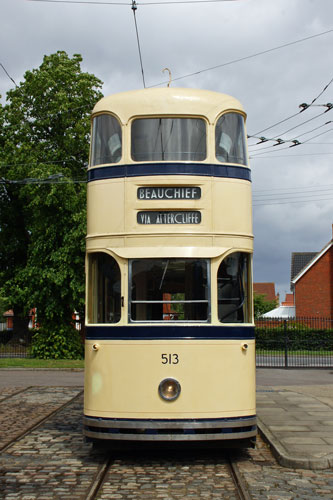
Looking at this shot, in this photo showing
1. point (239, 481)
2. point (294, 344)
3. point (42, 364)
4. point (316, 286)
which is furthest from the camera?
point (316, 286)

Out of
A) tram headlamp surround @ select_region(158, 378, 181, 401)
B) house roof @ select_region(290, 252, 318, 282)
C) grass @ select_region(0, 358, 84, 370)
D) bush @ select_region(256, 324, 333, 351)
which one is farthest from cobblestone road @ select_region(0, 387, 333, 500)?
house roof @ select_region(290, 252, 318, 282)

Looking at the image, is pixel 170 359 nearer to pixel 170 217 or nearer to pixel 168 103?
pixel 170 217

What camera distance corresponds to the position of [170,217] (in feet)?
27.4

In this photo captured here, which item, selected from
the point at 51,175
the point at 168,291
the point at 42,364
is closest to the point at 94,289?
the point at 168,291

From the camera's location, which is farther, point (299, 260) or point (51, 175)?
point (299, 260)

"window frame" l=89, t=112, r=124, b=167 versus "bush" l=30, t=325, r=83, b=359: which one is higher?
"window frame" l=89, t=112, r=124, b=167

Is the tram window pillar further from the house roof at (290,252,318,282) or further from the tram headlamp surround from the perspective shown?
the house roof at (290,252,318,282)

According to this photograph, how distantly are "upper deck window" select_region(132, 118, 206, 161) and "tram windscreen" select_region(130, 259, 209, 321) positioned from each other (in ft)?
4.36

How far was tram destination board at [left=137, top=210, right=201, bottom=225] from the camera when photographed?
8.35m

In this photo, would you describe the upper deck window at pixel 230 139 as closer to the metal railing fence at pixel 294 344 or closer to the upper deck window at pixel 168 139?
the upper deck window at pixel 168 139

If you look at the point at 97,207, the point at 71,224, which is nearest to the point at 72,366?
the point at 71,224

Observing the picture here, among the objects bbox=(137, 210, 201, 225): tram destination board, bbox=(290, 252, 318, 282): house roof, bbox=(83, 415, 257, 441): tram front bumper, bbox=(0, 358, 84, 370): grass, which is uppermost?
bbox=(290, 252, 318, 282): house roof

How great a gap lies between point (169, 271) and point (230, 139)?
6.30 ft

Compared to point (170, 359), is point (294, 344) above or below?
below
